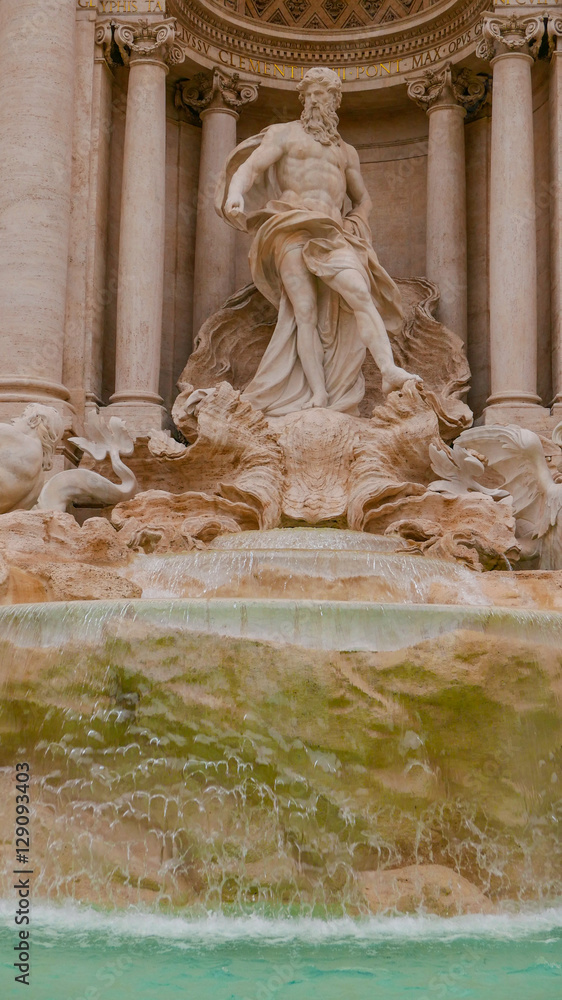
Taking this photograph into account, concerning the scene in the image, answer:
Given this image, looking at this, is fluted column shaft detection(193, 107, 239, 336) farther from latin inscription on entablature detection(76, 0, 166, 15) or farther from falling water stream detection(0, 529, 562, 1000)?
falling water stream detection(0, 529, 562, 1000)

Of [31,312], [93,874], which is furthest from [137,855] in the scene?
[31,312]

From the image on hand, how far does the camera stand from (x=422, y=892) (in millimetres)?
4883

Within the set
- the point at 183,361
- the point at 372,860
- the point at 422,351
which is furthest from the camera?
the point at 183,361

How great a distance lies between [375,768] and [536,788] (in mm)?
740

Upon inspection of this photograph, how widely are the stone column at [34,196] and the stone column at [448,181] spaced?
384cm

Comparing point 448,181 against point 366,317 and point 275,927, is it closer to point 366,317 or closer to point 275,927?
point 366,317

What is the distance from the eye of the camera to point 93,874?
197 inches

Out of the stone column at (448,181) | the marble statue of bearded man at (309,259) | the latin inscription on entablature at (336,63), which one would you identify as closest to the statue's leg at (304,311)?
the marble statue of bearded man at (309,259)

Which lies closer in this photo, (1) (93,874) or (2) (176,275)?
(1) (93,874)

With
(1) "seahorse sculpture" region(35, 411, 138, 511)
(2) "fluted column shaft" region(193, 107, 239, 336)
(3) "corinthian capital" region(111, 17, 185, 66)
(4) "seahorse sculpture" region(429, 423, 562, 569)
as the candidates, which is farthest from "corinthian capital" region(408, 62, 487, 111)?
(1) "seahorse sculpture" region(35, 411, 138, 511)

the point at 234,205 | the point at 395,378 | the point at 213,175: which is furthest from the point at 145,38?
the point at 395,378

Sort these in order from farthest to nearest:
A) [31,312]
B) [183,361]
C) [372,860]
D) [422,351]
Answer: [183,361] < [422,351] < [31,312] < [372,860]

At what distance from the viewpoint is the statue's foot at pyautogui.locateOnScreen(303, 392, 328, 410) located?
1093 cm

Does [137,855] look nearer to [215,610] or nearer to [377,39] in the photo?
[215,610]
